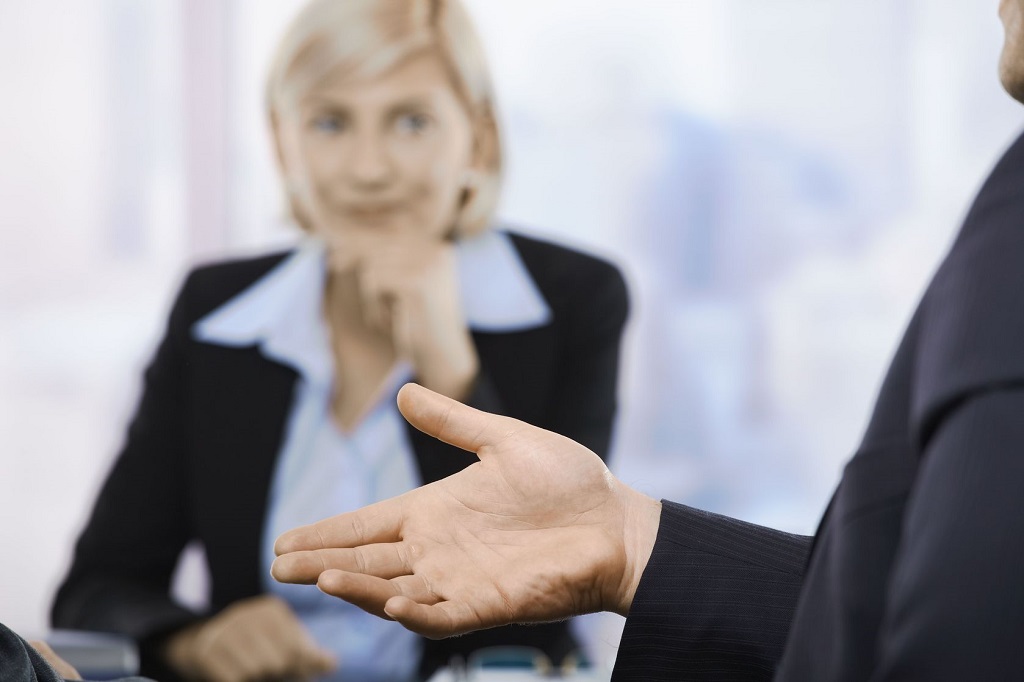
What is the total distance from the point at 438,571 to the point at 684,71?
89.7 inches

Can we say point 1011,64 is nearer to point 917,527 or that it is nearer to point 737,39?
point 917,527

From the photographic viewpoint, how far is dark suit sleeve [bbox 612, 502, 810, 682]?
106 cm

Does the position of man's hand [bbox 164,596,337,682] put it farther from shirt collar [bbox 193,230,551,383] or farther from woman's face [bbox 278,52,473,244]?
woman's face [bbox 278,52,473,244]

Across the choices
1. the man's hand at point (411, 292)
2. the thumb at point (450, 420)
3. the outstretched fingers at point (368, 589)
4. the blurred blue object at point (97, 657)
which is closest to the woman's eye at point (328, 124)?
the man's hand at point (411, 292)

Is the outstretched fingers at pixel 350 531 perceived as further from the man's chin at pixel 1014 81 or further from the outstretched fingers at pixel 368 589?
the man's chin at pixel 1014 81

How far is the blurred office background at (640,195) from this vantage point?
296cm

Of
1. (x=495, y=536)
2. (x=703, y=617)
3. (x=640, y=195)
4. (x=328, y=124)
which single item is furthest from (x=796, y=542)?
(x=328, y=124)

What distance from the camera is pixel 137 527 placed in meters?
2.93

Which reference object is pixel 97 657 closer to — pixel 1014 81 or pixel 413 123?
pixel 413 123

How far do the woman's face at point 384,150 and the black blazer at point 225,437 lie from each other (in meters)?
0.44

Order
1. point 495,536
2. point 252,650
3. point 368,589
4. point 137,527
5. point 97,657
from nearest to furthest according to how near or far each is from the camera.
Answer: point 368,589 → point 495,536 → point 97,657 → point 252,650 → point 137,527

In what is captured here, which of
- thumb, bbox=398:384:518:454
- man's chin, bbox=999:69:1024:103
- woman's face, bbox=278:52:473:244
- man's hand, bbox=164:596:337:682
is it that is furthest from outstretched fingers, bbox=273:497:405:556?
woman's face, bbox=278:52:473:244

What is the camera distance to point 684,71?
2.99 metres

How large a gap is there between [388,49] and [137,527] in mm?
1630
